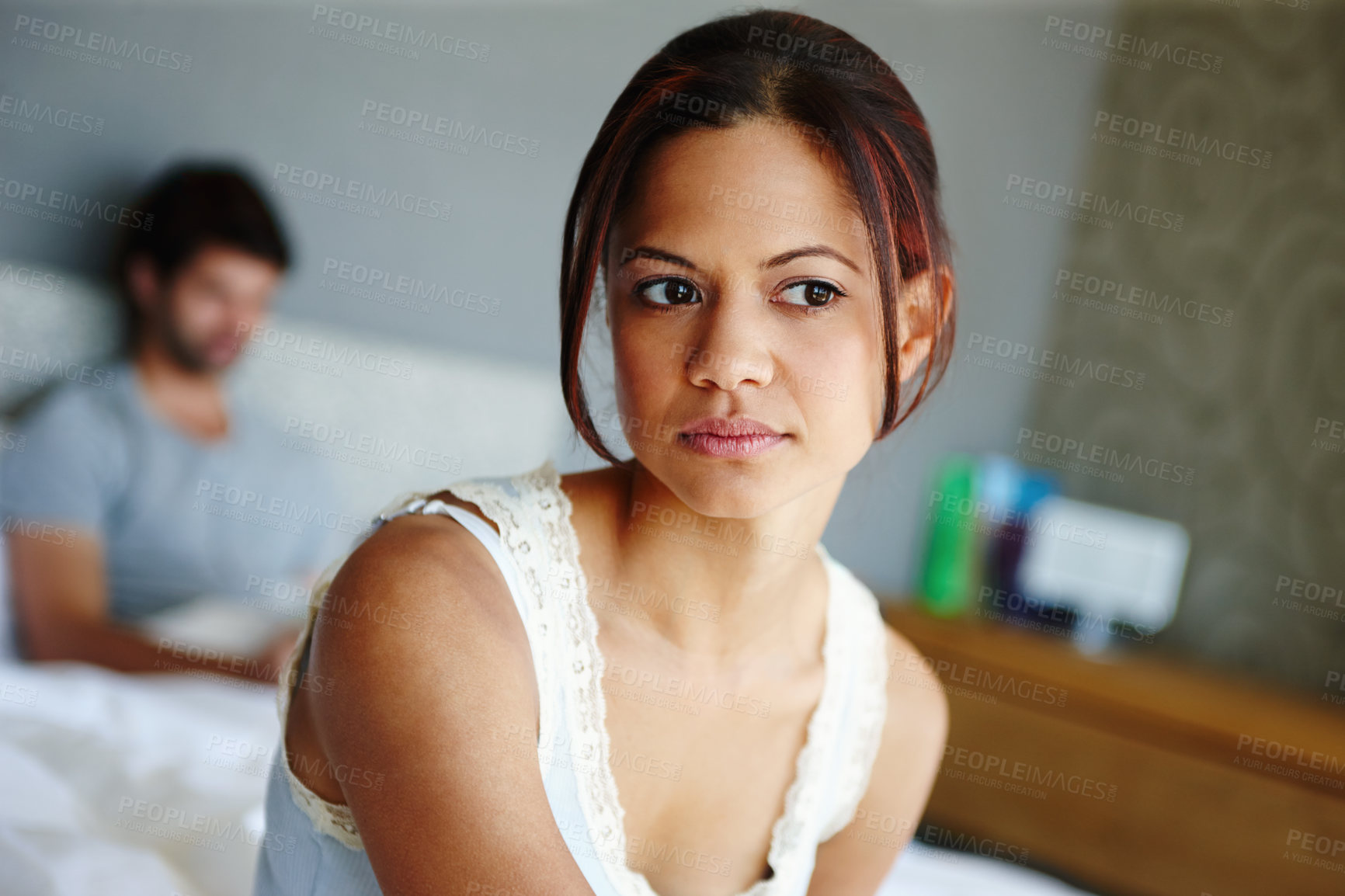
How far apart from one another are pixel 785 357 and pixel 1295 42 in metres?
2.25

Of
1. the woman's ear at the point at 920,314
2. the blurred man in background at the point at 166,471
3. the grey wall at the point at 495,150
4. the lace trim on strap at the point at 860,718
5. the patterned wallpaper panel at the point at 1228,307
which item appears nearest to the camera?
the woman's ear at the point at 920,314

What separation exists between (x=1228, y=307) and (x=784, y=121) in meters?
2.06

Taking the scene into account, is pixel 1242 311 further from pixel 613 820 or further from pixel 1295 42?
pixel 613 820

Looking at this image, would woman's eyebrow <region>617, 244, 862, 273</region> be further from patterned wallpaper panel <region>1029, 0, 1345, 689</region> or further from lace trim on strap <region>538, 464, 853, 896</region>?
patterned wallpaper panel <region>1029, 0, 1345, 689</region>

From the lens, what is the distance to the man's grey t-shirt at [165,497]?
1888 millimetres

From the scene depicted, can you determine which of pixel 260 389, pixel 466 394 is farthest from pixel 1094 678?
pixel 260 389

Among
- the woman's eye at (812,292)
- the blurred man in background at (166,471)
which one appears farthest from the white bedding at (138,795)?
the woman's eye at (812,292)

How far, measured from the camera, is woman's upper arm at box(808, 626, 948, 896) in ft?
3.48

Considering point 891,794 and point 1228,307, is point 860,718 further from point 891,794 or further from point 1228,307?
point 1228,307

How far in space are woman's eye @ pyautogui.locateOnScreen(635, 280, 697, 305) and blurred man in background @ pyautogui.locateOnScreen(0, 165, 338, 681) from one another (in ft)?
4.73

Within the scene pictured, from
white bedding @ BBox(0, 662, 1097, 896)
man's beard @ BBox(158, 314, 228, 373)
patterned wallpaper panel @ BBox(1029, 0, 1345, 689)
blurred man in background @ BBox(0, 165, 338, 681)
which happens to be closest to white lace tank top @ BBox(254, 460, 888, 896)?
white bedding @ BBox(0, 662, 1097, 896)

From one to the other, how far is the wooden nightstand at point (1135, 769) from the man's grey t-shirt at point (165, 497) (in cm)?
142

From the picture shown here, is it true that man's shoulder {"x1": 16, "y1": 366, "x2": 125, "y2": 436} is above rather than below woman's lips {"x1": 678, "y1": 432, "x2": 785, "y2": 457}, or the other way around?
below

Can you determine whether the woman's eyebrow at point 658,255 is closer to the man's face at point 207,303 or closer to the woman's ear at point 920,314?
the woman's ear at point 920,314
